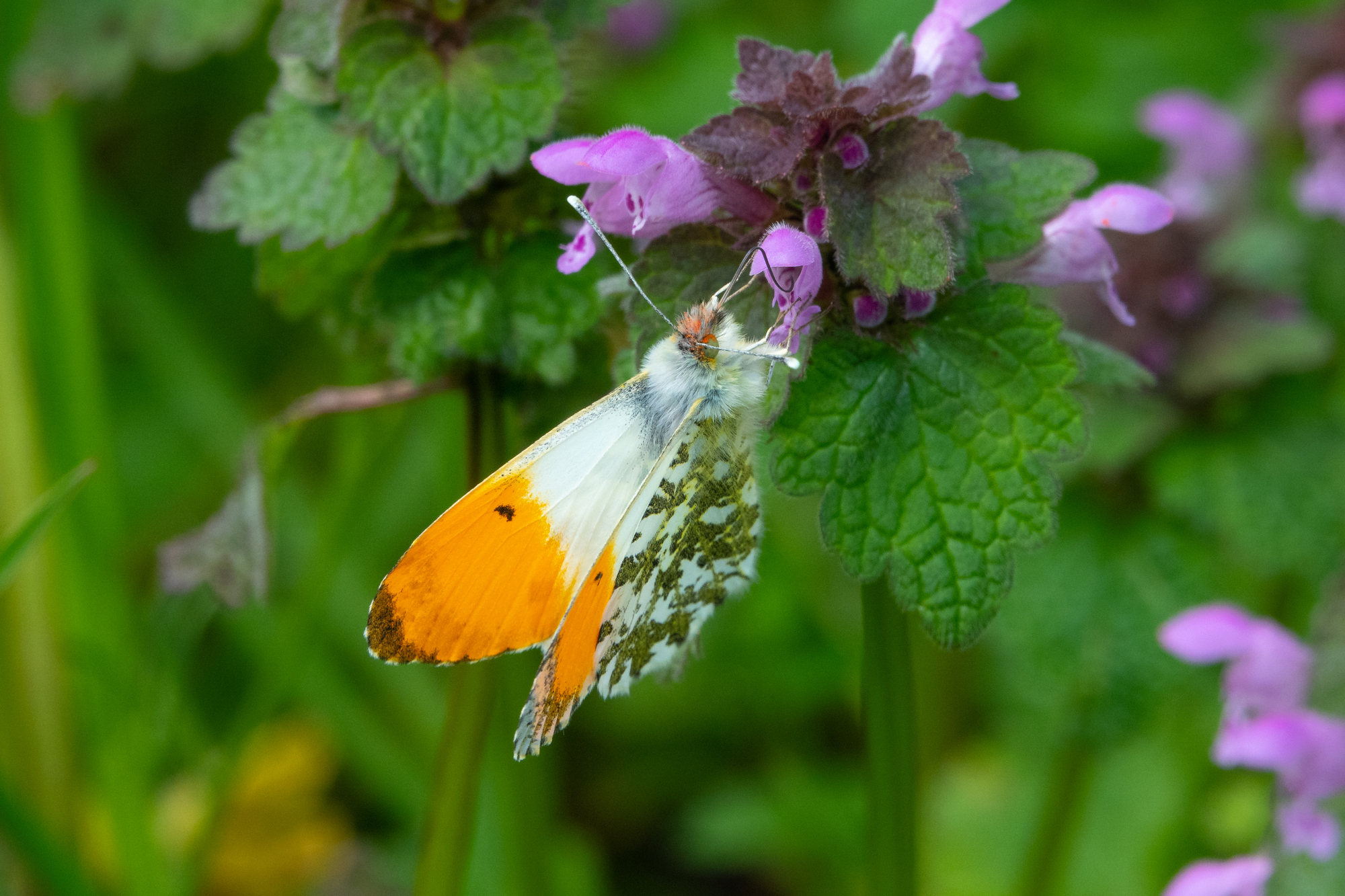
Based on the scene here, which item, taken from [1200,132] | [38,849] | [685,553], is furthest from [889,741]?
[1200,132]

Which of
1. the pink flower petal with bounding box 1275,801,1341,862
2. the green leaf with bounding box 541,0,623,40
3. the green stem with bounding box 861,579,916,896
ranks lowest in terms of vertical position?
the pink flower petal with bounding box 1275,801,1341,862

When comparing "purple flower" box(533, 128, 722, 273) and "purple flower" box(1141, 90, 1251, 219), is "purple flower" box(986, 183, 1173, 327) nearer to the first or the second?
"purple flower" box(533, 128, 722, 273)

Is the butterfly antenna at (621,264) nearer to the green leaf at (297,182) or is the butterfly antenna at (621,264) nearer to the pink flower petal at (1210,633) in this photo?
the green leaf at (297,182)

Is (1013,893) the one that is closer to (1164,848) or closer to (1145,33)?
(1164,848)

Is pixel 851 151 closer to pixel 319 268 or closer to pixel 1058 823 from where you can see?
pixel 319 268

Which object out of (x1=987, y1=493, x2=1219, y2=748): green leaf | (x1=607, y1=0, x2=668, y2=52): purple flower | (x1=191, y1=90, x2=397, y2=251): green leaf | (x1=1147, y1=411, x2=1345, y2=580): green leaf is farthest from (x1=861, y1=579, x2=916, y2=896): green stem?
(x1=607, y1=0, x2=668, y2=52): purple flower

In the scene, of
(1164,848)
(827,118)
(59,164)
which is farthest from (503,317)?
(1164,848)
